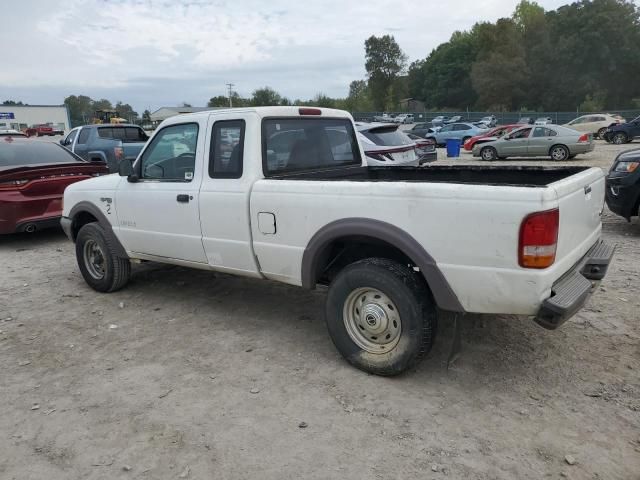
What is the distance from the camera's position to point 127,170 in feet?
16.0

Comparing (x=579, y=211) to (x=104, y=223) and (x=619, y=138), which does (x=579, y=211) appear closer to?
(x=104, y=223)

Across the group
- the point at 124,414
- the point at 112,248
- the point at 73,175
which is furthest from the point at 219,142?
the point at 73,175

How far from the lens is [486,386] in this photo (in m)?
3.40

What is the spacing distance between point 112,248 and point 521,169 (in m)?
4.05

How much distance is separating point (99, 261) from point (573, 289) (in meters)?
4.73

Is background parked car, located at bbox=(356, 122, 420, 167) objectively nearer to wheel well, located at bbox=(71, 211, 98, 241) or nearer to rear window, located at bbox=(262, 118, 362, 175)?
rear window, located at bbox=(262, 118, 362, 175)

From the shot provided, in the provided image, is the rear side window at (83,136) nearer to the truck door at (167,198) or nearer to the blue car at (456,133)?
the truck door at (167,198)

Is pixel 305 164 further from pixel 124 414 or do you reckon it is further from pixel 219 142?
pixel 124 414

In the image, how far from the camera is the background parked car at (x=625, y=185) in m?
6.75

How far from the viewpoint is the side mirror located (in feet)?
15.9

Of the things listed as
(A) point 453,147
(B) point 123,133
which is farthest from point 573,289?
(A) point 453,147

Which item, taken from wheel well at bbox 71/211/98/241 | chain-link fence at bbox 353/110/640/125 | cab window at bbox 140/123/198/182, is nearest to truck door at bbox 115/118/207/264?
cab window at bbox 140/123/198/182

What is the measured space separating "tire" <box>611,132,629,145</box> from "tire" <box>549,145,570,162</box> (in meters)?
8.29

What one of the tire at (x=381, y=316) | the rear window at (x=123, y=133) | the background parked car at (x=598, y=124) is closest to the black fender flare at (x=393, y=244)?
the tire at (x=381, y=316)
